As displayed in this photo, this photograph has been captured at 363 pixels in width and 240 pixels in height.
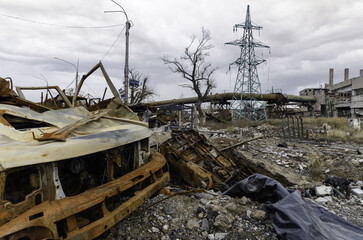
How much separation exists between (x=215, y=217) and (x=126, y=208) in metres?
1.33

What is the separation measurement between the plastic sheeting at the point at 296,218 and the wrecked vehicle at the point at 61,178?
1.58 meters

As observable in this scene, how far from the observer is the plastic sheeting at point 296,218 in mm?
2400

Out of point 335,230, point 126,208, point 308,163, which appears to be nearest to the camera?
point 126,208

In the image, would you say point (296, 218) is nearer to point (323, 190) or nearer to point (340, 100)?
point (323, 190)

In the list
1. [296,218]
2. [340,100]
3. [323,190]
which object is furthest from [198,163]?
[340,100]

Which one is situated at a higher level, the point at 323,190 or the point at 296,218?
the point at 296,218

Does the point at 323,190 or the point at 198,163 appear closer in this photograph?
the point at 323,190

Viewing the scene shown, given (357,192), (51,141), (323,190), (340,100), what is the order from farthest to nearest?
1. (340,100)
2. (323,190)
3. (357,192)
4. (51,141)

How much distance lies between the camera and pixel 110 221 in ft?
6.52

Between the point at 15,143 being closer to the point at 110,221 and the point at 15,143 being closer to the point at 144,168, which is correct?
the point at 110,221

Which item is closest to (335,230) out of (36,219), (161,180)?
(161,180)

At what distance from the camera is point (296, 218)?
252 centimetres

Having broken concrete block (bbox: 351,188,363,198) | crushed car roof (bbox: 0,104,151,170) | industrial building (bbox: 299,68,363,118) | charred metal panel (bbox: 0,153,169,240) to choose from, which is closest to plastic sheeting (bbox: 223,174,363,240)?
broken concrete block (bbox: 351,188,363,198)

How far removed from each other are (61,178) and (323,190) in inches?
184
